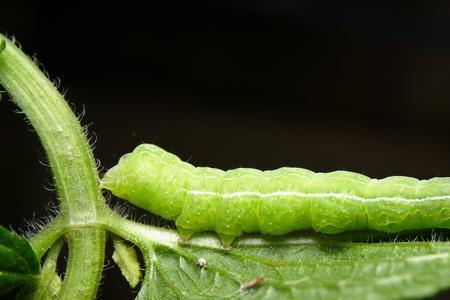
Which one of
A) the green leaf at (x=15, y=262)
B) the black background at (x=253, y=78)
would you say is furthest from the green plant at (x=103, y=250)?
the black background at (x=253, y=78)

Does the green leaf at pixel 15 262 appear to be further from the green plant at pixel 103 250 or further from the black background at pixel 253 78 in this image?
the black background at pixel 253 78

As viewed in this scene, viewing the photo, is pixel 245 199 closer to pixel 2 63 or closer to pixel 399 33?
pixel 2 63

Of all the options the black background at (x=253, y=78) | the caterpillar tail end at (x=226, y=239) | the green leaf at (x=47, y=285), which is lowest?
the green leaf at (x=47, y=285)

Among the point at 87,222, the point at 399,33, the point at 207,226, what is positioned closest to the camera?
the point at 87,222

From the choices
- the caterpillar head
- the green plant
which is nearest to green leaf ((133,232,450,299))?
the green plant

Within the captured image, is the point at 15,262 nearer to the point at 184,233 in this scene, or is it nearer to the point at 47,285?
the point at 47,285

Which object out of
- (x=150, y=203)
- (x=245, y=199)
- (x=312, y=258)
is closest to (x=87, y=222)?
(x=150, y=203)
